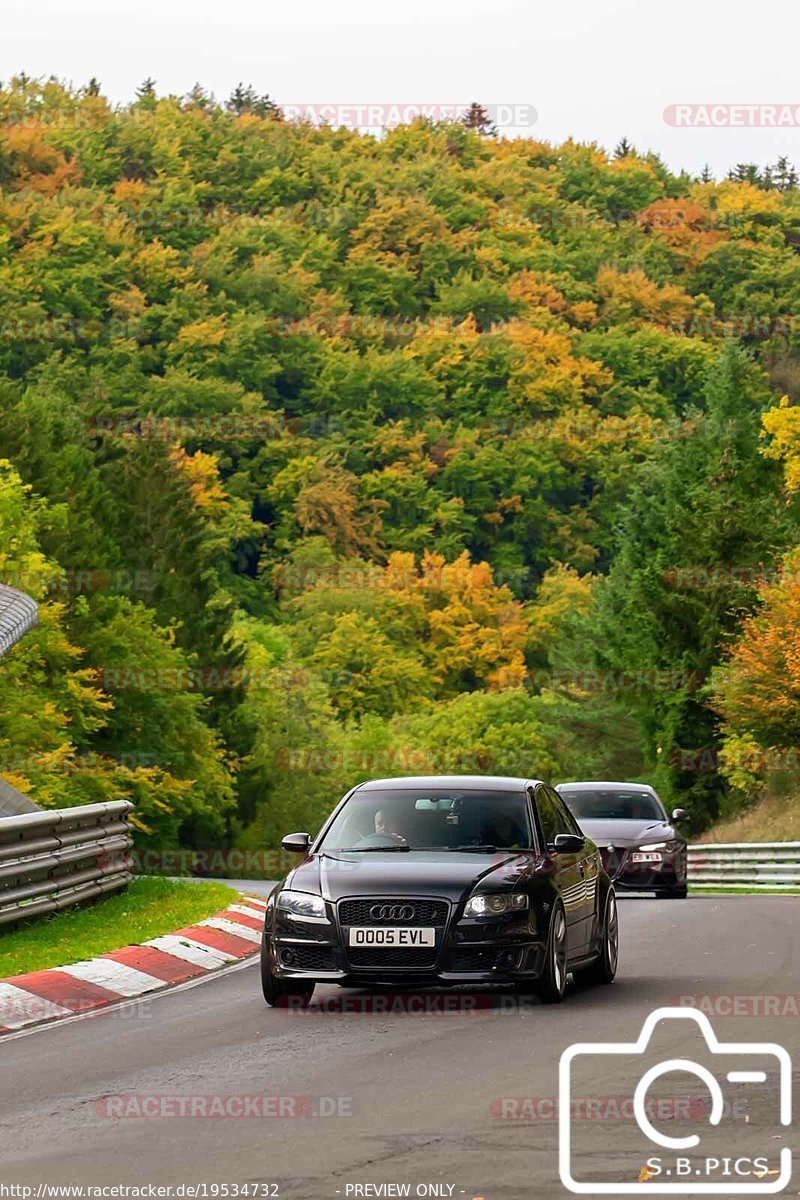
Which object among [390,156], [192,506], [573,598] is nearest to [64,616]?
[192,506]

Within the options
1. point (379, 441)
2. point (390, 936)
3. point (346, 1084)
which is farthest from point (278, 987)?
point (379, 441)

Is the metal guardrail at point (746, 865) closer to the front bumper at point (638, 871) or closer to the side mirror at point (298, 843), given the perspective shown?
the front bumper at point (638, 871)

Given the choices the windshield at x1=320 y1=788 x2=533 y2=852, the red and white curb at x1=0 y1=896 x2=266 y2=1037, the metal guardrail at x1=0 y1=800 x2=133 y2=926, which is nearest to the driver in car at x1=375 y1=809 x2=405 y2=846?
the windshield at x1=320 y1=788 x2=533 y2=852

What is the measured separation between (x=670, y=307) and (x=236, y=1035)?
120 meters

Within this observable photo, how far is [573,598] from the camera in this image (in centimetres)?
11506

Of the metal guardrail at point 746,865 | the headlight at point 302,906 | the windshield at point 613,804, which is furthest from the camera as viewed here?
the metal guardrail at point 746,865

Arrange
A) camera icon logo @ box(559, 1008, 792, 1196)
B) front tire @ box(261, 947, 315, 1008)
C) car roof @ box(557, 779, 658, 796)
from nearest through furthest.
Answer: camera icon logo @ box(559, 1008, 792, 1196), front tire @ box(261, 947, 315, 1008), car roof @ box(557, 779, 658, 796)

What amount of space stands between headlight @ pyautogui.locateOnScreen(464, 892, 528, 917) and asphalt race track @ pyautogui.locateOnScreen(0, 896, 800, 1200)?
60 centimetres

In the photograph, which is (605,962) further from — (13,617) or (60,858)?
(13,617)

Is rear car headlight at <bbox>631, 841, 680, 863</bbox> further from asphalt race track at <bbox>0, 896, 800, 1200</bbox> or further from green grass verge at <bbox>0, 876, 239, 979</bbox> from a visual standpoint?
asphalt race track at <bbox>0, 896, 800, 1200</bbox>

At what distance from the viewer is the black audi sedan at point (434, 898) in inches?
536

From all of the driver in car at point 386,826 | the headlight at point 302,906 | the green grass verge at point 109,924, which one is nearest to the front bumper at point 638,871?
the green grass verge at point 109,924

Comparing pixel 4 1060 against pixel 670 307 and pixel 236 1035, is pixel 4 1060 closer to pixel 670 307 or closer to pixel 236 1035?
pixel 236 1035

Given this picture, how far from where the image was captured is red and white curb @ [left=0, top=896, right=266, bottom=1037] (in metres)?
14.1
